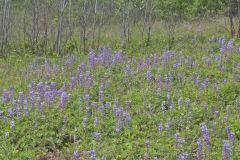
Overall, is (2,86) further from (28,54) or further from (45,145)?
(28,54)

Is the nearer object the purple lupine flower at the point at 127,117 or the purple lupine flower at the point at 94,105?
the purple lupine flower at the point at 127,117

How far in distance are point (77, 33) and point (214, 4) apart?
667cm

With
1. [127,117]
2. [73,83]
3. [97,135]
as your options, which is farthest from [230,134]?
[73,83]

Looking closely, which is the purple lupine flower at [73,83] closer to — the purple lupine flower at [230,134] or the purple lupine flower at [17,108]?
the purple lupine flower at [17,108]

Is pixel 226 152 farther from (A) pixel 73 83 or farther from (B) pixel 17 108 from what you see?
(A) pixel 73 83

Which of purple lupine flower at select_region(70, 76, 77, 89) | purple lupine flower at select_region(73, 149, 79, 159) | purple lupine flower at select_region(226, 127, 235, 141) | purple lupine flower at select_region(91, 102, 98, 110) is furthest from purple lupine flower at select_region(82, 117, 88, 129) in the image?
purple lupine flower at select_region(226, 127, 235, 141)

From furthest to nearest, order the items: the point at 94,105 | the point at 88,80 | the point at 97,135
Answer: the point at 88,80 → the point at 94,105 → the point at 97,135

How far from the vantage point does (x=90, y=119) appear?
6.18 m

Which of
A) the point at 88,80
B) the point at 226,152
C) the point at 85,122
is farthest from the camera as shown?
the point at 88,80

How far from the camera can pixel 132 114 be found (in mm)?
6379

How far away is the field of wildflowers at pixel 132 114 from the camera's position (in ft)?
17.1

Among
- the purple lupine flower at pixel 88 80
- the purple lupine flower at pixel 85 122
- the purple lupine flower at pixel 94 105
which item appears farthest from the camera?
the purple lupine flower at pixel 88 80

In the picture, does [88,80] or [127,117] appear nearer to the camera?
[127,117]

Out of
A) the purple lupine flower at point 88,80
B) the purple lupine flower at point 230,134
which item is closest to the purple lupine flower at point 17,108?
the purple lupine flower at point 88,80
